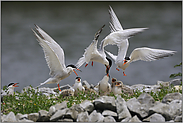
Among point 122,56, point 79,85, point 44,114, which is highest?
point 122,56

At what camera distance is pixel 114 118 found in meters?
3.46

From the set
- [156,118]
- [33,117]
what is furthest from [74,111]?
[156,118]

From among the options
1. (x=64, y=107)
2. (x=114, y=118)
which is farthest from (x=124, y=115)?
(x=64, y=107)

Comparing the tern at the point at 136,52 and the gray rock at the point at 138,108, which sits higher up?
the tern at the point at 136,52

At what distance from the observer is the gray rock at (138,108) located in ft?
11.3

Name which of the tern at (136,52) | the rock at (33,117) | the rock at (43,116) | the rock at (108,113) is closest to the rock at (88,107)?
the rock at (108,113)

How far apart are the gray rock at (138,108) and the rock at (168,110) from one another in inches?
3.4

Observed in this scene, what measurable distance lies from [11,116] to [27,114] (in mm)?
288

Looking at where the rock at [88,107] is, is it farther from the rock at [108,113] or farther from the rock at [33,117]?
the rock at [33,117]

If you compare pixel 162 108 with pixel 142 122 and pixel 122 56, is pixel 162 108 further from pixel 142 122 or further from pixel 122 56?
pixel 122 56

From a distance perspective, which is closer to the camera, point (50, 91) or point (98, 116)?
point (98, 116)

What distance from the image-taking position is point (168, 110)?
11.1 ft

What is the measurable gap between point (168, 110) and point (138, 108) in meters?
0.35

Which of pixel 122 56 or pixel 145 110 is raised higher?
pixel 122 56
